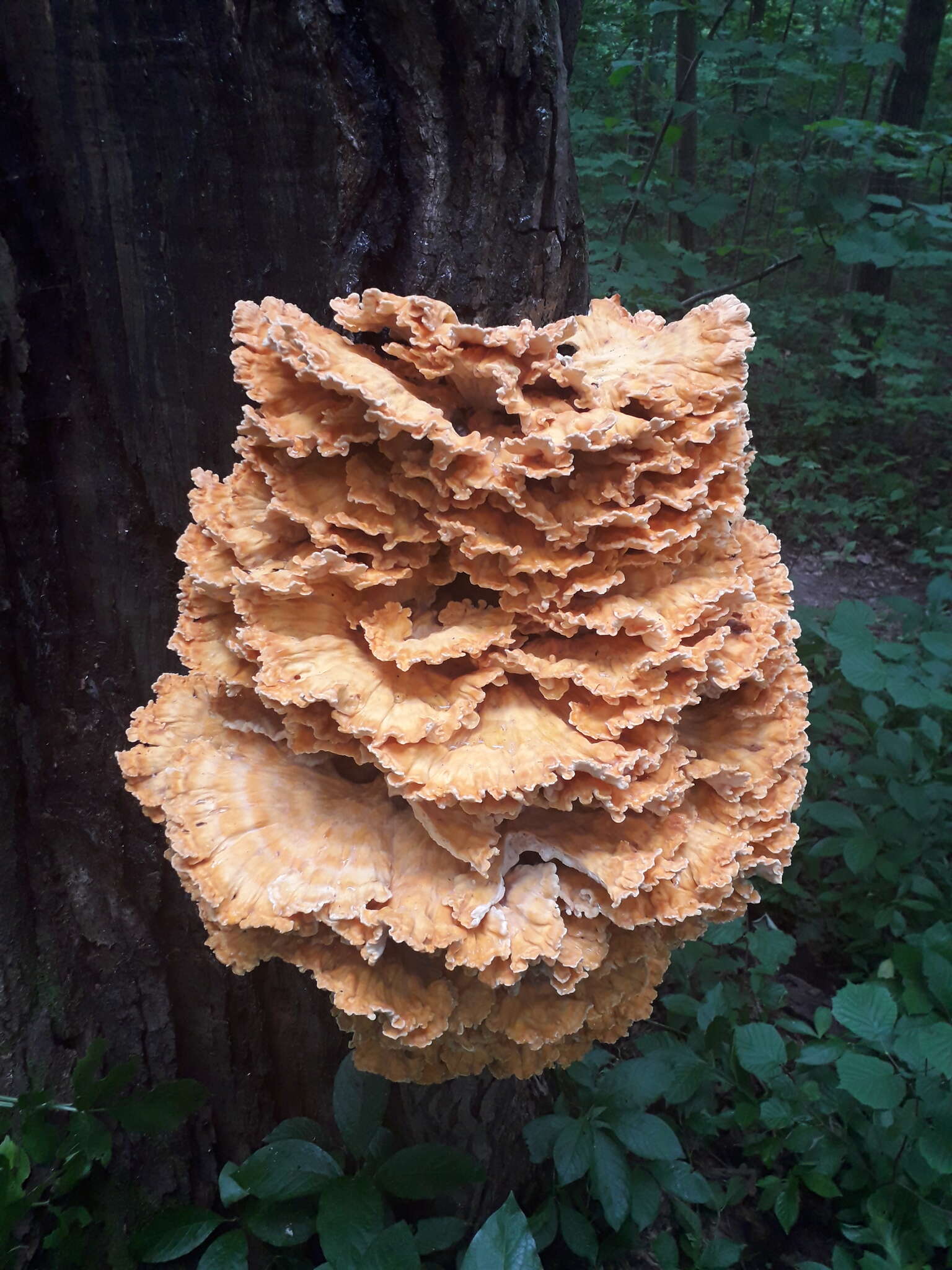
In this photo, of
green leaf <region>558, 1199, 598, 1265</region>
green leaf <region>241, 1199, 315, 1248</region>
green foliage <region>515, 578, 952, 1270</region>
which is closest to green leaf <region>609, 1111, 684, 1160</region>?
green foliage <region>515, 578, 952, 1270</region>

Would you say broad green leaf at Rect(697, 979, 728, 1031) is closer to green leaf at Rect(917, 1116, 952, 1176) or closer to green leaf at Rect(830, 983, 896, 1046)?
green leaf at Rect(830, 983, 896, 1046)

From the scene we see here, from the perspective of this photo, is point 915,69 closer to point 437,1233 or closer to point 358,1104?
point 358,1104

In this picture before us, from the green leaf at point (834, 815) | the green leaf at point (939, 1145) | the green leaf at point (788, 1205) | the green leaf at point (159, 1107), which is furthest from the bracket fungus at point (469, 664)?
the green leaf at point (834, 815)

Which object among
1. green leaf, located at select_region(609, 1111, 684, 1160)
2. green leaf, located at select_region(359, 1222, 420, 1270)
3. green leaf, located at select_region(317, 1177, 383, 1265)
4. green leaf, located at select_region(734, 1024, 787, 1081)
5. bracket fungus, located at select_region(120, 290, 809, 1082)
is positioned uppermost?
bracket fungus, located at select_region(120, 290, 809, 1082)

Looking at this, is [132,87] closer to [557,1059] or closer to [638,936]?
[638,936]

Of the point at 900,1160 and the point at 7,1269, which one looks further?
the point at 900,1160

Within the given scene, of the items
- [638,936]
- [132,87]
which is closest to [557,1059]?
[638,936]

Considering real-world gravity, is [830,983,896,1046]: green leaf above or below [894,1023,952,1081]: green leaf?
below
